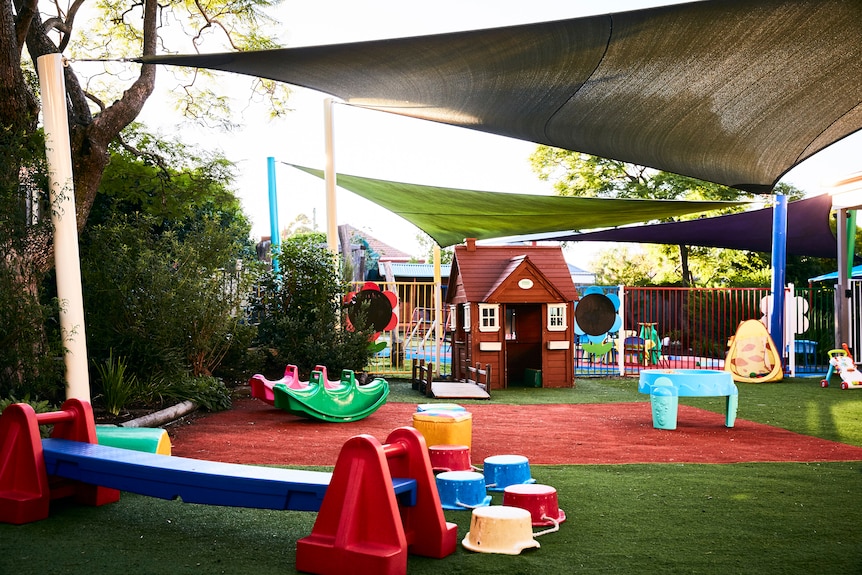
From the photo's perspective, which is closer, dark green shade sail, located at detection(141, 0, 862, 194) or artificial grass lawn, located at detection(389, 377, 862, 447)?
dark green shade sail, located at detection(141, 0, 862, 194)

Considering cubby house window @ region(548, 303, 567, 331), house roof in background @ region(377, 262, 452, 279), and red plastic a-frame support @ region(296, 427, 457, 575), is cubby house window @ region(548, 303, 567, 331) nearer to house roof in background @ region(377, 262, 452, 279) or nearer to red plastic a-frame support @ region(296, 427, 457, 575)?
red plastic a-frame support @ region(296, 427, 457, 575)

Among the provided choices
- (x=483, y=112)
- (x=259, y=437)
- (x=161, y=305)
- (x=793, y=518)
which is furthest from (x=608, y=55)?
(x=161, y=305)

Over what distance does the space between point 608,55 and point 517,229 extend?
958 centimetres

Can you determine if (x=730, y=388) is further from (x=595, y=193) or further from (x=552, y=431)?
(x=595, y=193)

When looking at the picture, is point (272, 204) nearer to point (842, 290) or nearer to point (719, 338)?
point (842, 290)

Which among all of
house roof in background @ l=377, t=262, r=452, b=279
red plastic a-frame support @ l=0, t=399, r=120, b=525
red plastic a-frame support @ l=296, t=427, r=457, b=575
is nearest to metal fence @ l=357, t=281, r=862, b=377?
red plastic a-frame support @ l=0, t=399, r=120, b=525

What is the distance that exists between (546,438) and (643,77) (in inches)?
122

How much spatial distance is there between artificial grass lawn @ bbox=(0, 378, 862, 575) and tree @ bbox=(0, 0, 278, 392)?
3.12m

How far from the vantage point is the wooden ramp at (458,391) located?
9.45 metres

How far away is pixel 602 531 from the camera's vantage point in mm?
3525

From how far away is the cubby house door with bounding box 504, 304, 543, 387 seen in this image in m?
11.9

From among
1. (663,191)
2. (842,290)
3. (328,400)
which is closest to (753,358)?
(842,290)

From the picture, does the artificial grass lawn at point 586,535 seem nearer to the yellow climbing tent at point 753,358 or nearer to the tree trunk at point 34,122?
the tree trunk at point 34,122

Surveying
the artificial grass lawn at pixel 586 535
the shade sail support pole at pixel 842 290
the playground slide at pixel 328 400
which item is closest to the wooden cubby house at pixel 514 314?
the playground slide at pixel 328 400
